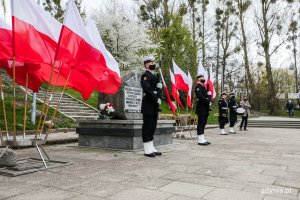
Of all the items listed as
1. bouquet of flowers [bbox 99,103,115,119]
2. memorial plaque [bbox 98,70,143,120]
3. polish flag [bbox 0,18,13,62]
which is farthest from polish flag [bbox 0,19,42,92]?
Answer: memorial plaque [bbox 98,70,143,120]

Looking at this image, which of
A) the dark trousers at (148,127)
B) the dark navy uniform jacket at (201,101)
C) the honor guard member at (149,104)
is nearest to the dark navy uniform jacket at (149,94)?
the honor guard member at (149,104)

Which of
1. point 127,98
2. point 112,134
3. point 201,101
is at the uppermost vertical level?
point 127,98

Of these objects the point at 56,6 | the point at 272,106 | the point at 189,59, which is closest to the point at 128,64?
the point at 189,59

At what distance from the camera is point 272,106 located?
37125 millimetres

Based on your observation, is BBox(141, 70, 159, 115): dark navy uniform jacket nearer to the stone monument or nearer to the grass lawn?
the stone monument

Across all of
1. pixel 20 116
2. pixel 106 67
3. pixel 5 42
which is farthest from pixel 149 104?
pixel 20 116

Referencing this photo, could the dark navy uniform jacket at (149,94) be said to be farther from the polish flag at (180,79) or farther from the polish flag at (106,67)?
the polish flag at (180,79)

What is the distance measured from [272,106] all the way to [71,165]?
1378 inches

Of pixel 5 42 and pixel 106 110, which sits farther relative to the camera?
pixel 106 110

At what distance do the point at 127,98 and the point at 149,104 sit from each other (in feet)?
5.93

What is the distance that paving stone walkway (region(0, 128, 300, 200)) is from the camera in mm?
3969

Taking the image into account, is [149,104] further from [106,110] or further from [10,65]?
[10,65]

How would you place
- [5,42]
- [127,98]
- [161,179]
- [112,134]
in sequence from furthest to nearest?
[127,98]
[112,134]
[5,42]
[161,179]

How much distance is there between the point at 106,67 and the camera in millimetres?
6324
